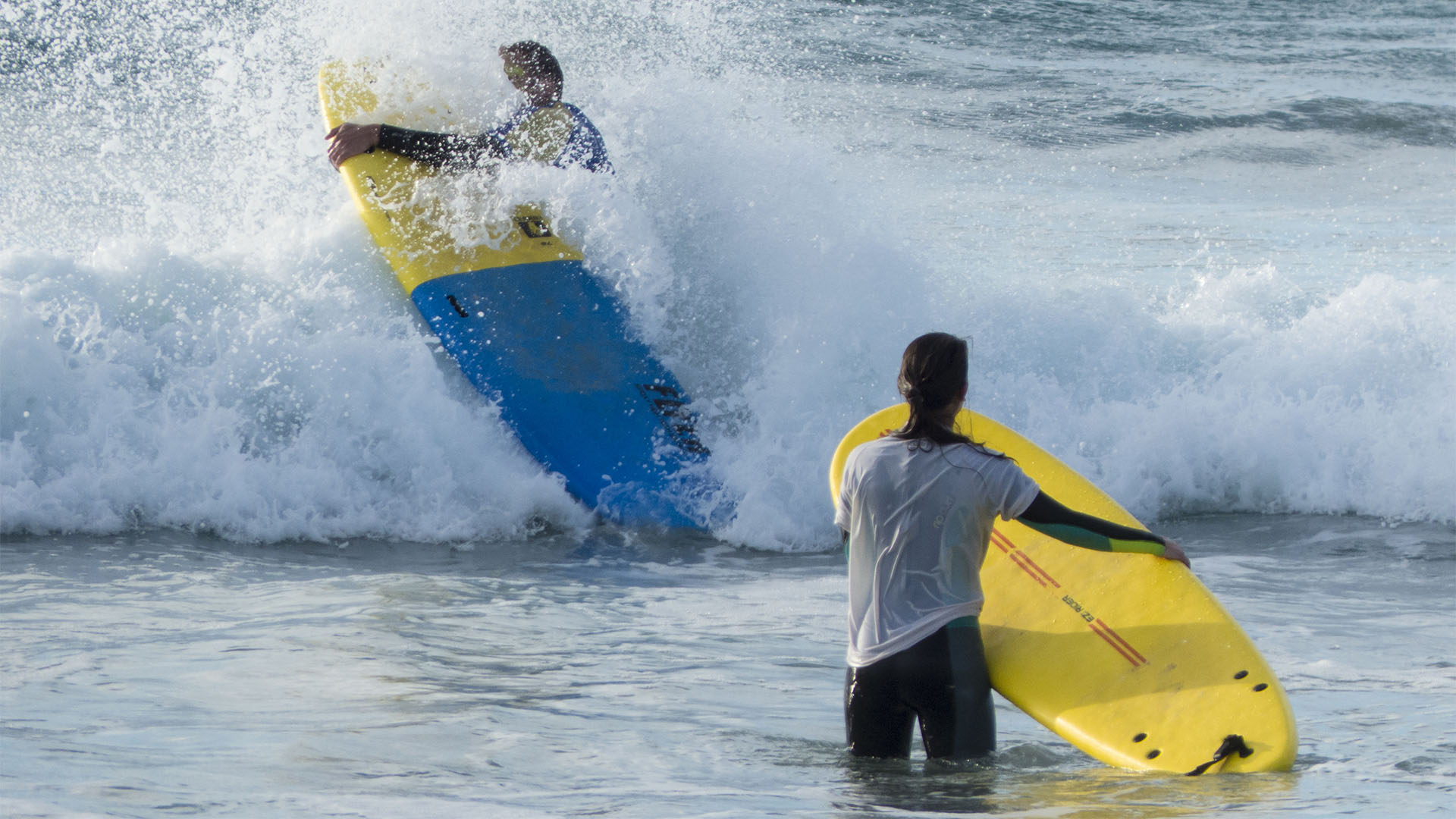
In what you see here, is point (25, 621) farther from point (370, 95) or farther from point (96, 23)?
point (96, 23)

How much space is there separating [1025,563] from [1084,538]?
63cm

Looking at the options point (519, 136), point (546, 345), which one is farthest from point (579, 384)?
point (519, 136)

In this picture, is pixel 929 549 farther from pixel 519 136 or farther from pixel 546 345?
pixel 519 136

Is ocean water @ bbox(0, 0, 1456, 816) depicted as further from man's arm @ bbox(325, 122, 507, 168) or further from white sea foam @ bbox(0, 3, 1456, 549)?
man's arm @ bbox(325, 122, 507, 168)

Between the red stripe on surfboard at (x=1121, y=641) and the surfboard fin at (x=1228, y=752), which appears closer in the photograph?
the surfboard fin at (x=1228, y=752)

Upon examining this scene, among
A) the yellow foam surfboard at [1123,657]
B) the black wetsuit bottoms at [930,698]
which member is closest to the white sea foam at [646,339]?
the yellow foam surfboard at [1123,657]

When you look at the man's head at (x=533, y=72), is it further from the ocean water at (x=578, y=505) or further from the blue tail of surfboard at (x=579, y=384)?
the blue tail of surfboard at (x=579, y=384)

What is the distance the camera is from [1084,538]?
284 cm

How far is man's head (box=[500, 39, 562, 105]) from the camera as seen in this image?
6.33m

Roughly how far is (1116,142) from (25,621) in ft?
43.1

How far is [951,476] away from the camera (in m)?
2.74

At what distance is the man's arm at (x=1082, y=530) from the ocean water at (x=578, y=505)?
1.66ft

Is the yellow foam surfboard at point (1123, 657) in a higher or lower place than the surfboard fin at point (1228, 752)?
higher

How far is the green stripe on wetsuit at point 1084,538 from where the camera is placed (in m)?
2.82
